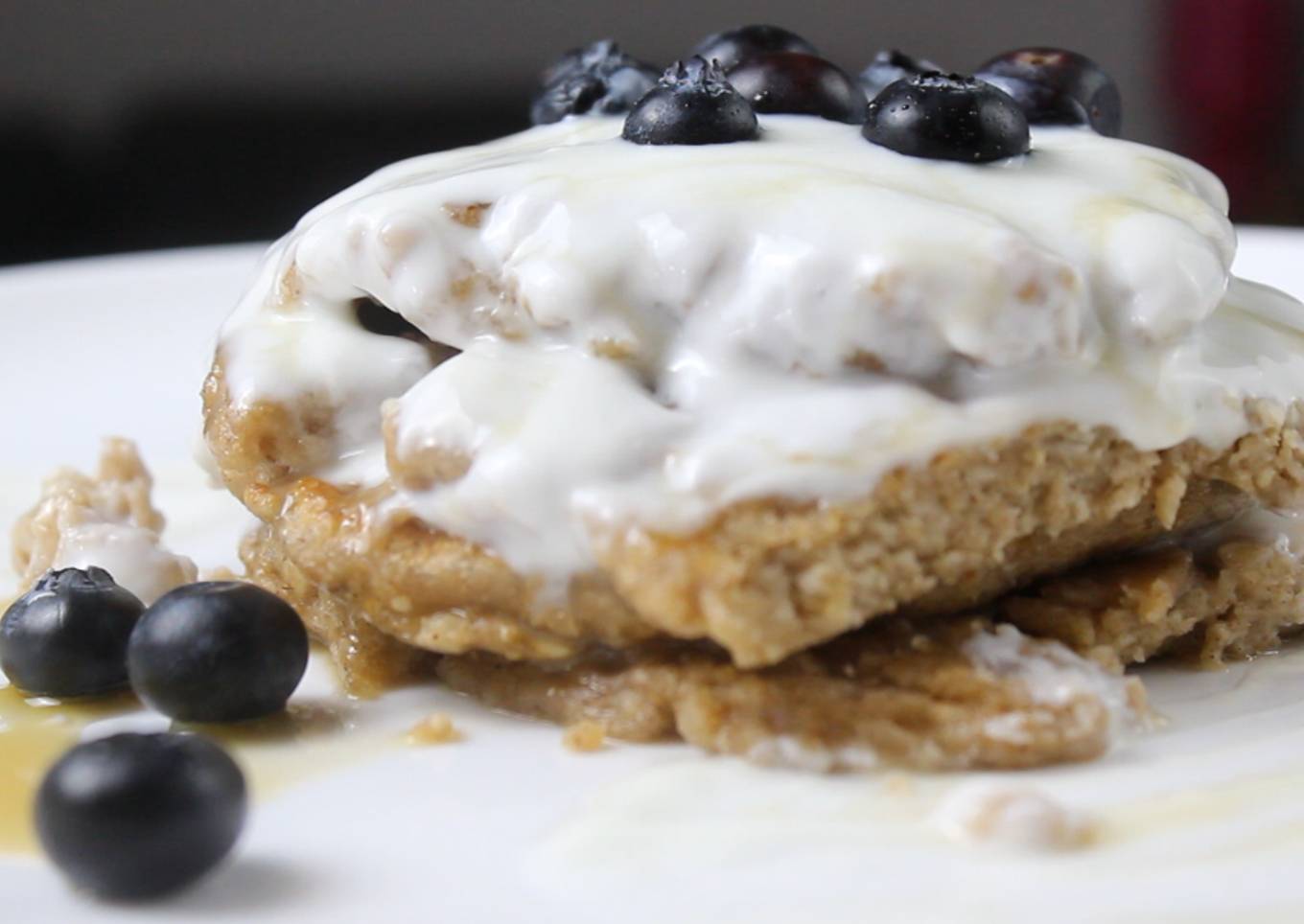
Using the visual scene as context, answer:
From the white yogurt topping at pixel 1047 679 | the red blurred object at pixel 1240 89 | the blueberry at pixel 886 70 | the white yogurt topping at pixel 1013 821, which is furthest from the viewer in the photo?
the red blurred object at pixel 1240 89

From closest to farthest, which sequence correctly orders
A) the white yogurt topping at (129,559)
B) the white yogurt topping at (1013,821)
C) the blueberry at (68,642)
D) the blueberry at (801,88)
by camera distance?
the white yogurt topping at (1013,821) → the blueberry at (68,642) → the white yogurt topping at (129,559) → the blueberry at (801,88)

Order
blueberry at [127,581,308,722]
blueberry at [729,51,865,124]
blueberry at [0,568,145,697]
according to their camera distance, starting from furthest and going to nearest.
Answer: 1. blueberry at [729,51,865,124]
2. blueberry at [0,568,145,697]
3. blueberry at [127,581,308,722]

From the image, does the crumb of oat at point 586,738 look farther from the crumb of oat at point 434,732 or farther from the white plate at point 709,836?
the crumb of oat at point 434,732

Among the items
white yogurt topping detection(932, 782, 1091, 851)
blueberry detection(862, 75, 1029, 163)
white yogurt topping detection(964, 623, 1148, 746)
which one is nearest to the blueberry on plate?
white yogurt topping detection(932, 782, 1091, 851)

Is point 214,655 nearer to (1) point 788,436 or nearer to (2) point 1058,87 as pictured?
(1) point 788,436

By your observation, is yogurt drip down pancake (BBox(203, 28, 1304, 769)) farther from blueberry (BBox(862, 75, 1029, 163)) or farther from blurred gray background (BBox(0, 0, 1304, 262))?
blurred gray background (BBox(0, 0, 1304, 262))

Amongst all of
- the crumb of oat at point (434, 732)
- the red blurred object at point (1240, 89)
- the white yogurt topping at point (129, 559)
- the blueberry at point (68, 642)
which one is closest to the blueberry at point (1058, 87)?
the crumb of oat at point (434, 732)
